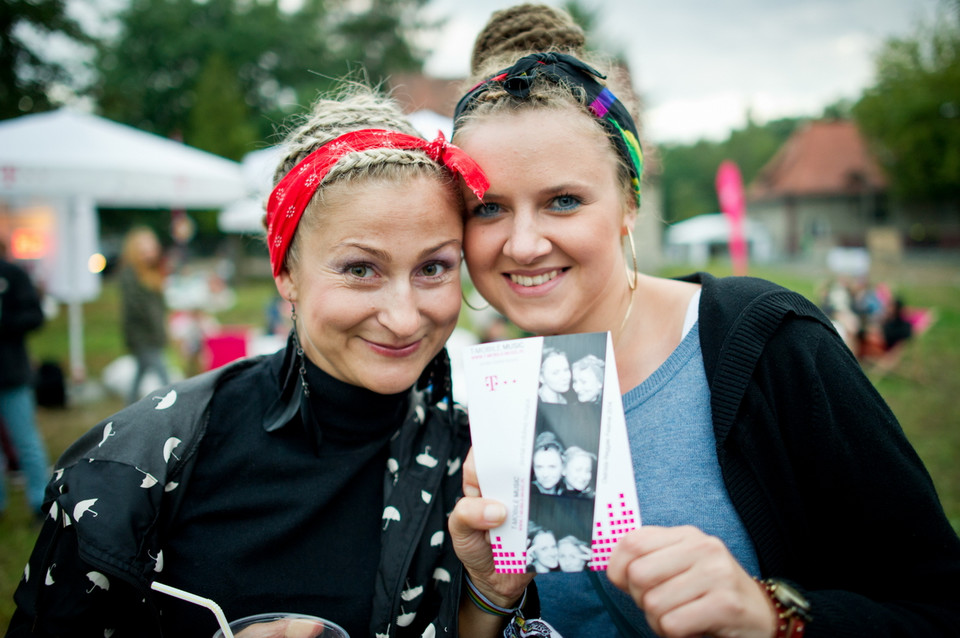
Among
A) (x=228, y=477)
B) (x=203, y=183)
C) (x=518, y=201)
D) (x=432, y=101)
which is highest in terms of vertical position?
(x=432, y=101)

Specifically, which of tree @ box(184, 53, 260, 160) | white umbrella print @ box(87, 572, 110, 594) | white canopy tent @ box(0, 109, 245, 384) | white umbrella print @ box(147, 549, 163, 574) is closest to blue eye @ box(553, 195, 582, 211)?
white umbrella print @ box(147, 549, 163, 574)

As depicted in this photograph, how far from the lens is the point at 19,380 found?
17.1 feet

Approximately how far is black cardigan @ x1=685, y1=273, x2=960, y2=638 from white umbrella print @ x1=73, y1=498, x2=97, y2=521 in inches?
63.3

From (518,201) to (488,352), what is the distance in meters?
0.49

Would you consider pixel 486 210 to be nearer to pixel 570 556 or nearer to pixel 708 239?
pixel 570 556

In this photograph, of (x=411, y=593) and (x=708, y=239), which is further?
(x=708, y=239)

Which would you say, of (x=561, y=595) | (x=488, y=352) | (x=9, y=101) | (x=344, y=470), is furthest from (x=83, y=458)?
(x=9, y=101)

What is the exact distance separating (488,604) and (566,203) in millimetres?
1145

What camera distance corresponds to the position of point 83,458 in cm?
161

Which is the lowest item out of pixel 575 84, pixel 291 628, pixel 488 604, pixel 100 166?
pixel 488 604

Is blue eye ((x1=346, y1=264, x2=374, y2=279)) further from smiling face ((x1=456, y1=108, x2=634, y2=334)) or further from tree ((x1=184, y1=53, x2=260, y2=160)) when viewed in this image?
tree ((x1=184, y1=53, x2=260, y2=160))

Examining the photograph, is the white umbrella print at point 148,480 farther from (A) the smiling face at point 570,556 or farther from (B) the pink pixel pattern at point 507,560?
(A) the smiling face at point 570,556

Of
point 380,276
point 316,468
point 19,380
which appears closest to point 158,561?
point 316,468

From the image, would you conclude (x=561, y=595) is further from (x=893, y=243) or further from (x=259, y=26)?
(x=259, y=26)
